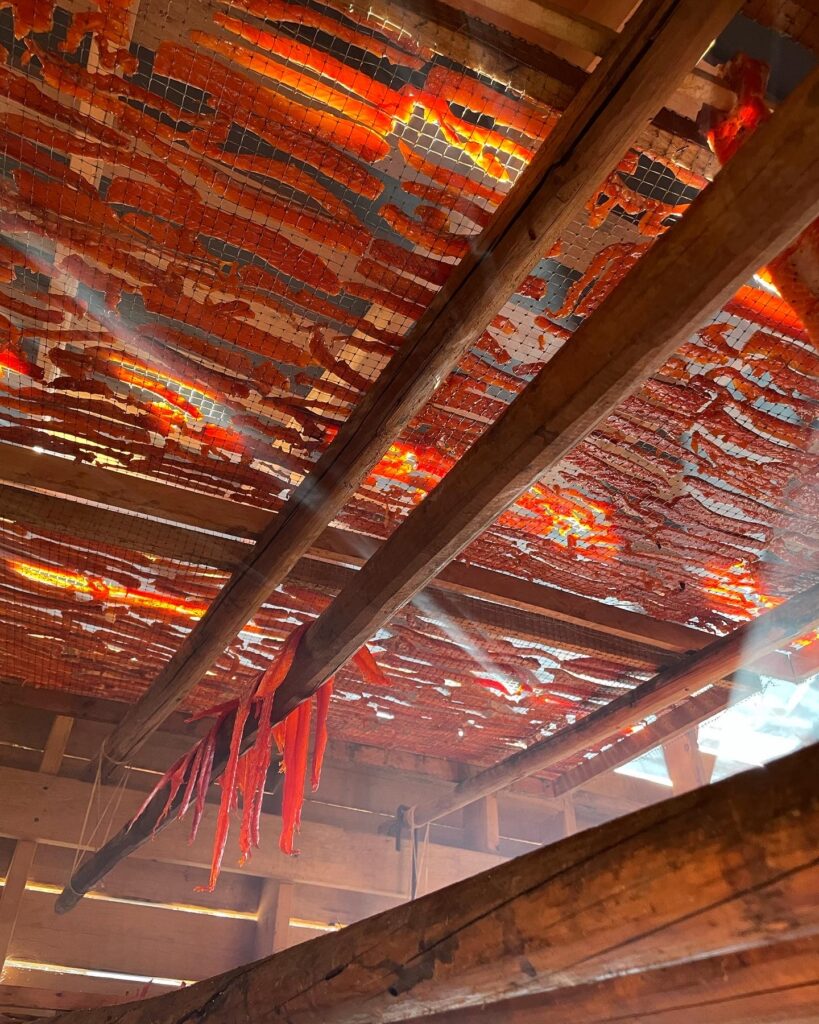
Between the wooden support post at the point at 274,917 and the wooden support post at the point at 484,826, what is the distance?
107cm

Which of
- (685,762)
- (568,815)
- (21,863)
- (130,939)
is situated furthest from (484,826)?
(21,863)

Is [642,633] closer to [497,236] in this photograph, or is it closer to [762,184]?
[497,236]

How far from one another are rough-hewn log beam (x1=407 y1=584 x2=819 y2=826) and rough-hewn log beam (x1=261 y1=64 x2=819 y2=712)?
1.33 m

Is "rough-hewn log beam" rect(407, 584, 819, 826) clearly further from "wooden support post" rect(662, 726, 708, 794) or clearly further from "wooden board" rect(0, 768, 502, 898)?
"wooden support post" rect(662, 726, 708, 794)

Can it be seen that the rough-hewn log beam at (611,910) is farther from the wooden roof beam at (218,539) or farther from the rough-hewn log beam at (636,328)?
the wooden roof beam at (218,539)

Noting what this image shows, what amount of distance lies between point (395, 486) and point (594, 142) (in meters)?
1.10

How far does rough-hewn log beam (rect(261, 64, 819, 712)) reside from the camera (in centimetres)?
80

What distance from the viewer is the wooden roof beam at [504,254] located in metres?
0.92

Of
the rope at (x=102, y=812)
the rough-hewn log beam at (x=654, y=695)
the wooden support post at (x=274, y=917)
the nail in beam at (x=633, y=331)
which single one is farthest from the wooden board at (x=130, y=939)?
the nail in beam at (x=633, y=331)

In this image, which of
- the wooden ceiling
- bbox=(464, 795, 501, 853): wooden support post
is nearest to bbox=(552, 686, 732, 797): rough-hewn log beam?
the wooden ceiling

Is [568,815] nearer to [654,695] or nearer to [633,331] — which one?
[654,695]

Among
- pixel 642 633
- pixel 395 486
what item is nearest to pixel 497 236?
pixel 395 486

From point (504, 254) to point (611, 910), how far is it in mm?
879

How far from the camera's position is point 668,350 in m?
0.98
